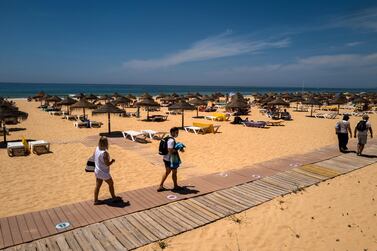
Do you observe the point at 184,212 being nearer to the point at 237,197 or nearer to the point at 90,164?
the point at 237,197

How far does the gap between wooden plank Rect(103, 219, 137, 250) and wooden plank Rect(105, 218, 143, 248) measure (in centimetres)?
2

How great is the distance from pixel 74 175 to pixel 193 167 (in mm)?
3592

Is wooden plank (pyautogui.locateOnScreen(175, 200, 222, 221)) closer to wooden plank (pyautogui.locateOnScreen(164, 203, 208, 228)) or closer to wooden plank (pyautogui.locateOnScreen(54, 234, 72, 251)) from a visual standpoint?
wooden plank (pyautogui.locateOnScreen(164, 203, 208, 228))

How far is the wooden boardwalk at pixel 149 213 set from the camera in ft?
15.1

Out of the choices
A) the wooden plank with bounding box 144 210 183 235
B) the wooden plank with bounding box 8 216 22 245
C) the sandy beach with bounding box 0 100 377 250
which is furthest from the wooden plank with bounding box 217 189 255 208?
the wooden plank with bounding box 8 216 22 245

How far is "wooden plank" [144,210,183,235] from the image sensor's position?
501 cm

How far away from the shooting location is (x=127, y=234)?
481cm

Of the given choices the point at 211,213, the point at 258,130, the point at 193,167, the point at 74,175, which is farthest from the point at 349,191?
the point at 258,130

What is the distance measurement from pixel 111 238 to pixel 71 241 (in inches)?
23.9

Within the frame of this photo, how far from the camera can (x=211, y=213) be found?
5664 mm

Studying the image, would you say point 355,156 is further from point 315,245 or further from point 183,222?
point 183,222

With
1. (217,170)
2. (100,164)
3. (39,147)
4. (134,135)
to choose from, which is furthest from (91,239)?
(134,135)

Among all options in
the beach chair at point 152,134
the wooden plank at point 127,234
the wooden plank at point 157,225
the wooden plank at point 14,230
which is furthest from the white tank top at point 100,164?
the beach chair at point 152,134

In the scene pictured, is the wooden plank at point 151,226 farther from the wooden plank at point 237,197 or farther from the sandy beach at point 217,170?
the wooden plank at point 237,197
